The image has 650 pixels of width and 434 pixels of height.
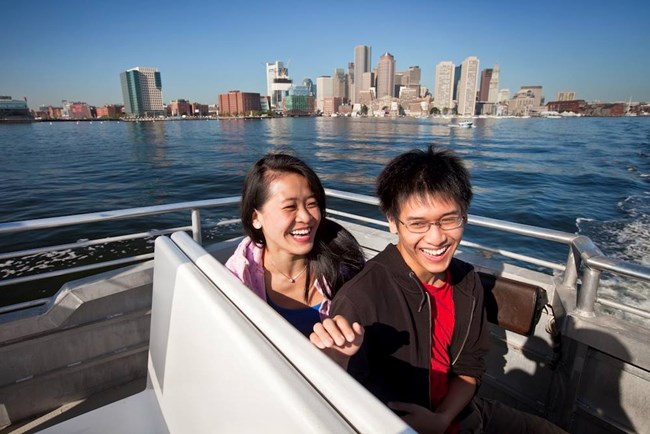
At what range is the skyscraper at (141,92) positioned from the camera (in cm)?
11256

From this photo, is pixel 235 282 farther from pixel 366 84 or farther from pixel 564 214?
pixel 366 84

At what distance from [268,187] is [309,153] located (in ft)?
81.9

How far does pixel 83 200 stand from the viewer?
1264cm

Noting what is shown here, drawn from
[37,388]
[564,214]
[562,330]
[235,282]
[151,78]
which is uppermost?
[151,78]

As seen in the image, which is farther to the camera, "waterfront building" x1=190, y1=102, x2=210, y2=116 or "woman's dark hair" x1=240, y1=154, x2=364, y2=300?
"waterfront building" x1=190, y1=102, x2=210, y2=116

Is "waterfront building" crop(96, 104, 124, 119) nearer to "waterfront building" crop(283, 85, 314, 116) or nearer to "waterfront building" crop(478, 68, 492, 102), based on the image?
"waterfront building" crop(283, 85, 314, 116)

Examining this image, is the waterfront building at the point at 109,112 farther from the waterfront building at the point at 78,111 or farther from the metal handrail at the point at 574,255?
the metal handrail at the point at 574,255

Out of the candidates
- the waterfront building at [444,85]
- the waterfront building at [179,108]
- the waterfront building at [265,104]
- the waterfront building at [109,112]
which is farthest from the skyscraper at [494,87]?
Answer: the waterfront building at [109,112]

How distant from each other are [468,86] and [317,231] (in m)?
147

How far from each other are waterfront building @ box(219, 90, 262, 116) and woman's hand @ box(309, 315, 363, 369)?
127 m

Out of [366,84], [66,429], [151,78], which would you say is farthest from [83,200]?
[366,84]

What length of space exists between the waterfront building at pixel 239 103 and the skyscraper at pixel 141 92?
21.2 meters

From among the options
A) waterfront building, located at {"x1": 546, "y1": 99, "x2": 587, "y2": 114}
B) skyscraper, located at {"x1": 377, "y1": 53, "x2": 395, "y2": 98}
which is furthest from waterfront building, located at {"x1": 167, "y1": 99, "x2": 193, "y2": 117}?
waterfront building, located at {"x1": 546, "y1": 99, "x2": 587, "y2": 114}

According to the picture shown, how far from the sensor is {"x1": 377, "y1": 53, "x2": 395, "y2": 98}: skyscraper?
155 m
